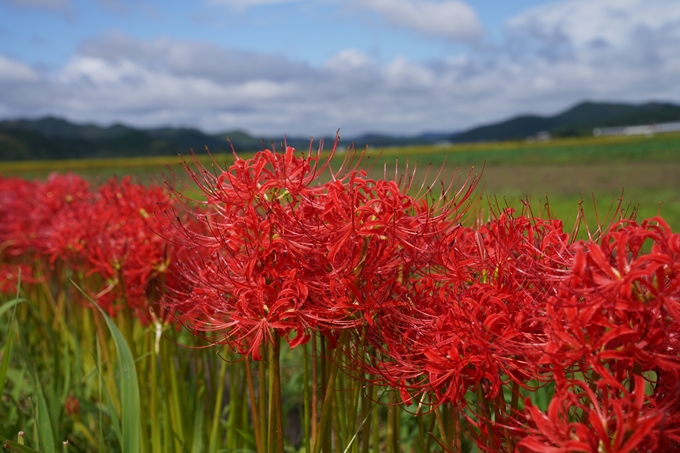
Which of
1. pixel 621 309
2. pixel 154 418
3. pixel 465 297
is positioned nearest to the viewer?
pixel 621 309

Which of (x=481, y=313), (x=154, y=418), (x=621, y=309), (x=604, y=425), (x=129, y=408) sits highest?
(x=621, y=309)

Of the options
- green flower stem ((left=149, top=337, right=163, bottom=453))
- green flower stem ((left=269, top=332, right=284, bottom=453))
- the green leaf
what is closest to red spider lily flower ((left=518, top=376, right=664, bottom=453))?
green flower stem ((left=269, top=332, right=284, bottom=453))

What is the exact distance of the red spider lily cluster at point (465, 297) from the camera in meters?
1.37

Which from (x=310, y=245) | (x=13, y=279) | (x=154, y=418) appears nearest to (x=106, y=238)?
(x=154, y=418)

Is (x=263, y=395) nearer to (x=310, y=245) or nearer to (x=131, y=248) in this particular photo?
(x=310, y=245)

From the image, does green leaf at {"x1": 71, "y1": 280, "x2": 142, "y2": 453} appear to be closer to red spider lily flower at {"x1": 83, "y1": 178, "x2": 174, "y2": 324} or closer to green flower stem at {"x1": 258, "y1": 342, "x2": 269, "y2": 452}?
green flower stem at {"x1": 258, "y1": 342, "x2": 269, "y2": 452}

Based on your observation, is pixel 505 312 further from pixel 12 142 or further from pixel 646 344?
pixel 12 142

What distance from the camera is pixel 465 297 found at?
1790mm

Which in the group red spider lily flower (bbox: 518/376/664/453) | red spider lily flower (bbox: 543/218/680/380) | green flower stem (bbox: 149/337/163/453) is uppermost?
red spider lily flower (bbox: 543/218/680/380)

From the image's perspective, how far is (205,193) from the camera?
2.31m

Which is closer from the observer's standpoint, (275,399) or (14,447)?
(14,447)

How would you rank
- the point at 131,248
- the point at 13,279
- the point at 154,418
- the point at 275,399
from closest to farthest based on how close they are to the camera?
the point at 275,399, the point at 154,418, the point at 131,248, the point at 13,279

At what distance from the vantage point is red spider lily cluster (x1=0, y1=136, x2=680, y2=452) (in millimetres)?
1372

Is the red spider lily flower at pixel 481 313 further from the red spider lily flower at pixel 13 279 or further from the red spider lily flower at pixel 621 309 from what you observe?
the red spider lily flower at pixel 13 279
